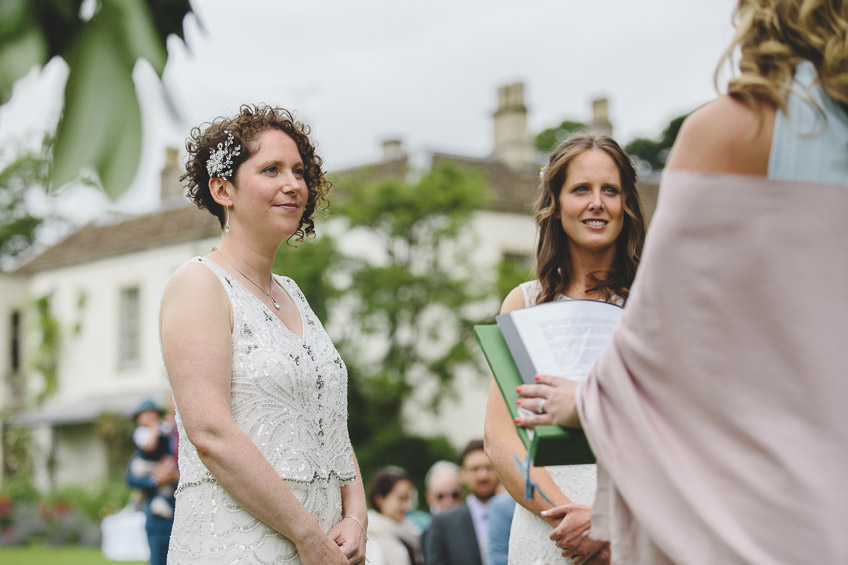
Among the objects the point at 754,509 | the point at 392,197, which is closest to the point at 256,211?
the point at 754,509

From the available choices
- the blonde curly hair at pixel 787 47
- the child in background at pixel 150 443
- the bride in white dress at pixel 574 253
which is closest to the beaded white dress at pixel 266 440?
the bride in white dress at pixel 574 253

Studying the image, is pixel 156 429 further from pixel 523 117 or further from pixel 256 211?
pixel 523 117

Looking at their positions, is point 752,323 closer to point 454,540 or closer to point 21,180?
point 21,180

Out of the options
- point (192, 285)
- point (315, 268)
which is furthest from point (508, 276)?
point (192, 285)

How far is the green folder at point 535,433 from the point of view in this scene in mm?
2234

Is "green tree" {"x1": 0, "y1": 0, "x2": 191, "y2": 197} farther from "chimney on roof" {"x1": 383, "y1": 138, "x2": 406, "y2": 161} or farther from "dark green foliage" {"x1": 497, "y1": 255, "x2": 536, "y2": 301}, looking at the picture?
"chimney on roof" {"x1": 383, "y1": 138, "x2": 406, "y2": 161}

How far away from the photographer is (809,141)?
194cm

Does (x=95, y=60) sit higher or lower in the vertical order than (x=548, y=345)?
higher

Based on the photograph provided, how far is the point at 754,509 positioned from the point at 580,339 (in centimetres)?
66

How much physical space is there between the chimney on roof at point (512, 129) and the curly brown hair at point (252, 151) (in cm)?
2979

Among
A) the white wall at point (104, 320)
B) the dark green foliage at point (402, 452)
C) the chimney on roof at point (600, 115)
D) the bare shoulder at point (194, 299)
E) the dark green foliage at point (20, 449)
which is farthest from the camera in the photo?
the chimney on roof at point (600, 115)

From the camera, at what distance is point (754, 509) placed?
75.0 inches

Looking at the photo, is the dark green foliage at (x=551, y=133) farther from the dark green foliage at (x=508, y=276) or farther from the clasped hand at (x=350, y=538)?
the clasped hand at (x=350, y=538)

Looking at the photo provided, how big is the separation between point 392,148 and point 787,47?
31.5 m
